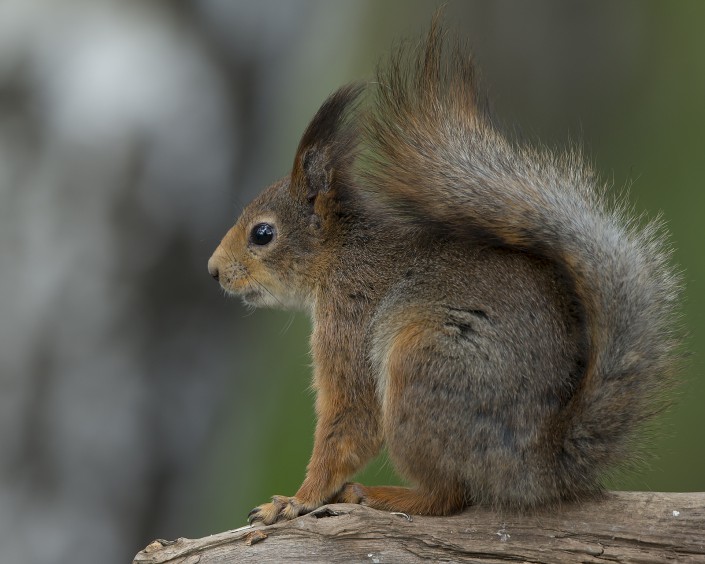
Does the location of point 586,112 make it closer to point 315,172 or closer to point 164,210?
point 315,172

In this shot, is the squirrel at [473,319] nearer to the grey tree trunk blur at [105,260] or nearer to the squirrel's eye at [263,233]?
the squirrel's eye at [263,233]

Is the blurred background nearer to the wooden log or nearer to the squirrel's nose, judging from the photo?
the squirrel's nose

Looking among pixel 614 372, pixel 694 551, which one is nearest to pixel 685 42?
pixel 614 372

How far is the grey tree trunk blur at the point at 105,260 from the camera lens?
9.95ft

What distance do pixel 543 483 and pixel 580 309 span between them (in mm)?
322

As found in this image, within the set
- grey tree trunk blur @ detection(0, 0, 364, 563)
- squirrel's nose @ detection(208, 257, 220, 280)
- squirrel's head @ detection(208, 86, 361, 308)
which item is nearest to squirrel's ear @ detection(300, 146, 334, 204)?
squirrel's head @ detection(208, 86, 361, 308)

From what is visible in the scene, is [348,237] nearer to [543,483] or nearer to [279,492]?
[543,483]

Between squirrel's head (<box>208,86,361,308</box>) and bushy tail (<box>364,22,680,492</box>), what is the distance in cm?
17

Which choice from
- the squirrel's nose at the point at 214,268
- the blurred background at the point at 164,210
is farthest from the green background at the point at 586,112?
the squirrel's nose at the point at 214,268

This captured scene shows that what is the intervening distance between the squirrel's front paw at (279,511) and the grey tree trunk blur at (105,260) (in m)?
1.53

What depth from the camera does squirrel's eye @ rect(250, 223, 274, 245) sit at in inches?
80.5

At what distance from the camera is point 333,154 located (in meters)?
1.99

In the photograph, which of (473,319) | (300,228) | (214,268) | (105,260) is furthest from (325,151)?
(105,260)

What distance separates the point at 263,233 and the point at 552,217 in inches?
28.5
